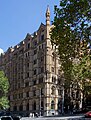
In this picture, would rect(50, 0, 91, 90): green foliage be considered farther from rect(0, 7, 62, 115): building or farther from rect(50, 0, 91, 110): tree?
rect(0, 7, 62, 115): building

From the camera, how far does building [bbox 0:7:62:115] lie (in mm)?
98938

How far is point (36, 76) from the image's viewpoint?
103562 millimetres

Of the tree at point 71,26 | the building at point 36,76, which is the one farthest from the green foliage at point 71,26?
the building at point 36,76

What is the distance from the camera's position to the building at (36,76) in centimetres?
9894

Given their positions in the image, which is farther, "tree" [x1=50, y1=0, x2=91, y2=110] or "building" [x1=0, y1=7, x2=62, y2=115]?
"building" [x1=0, y1=7, x2=62, y2=115]

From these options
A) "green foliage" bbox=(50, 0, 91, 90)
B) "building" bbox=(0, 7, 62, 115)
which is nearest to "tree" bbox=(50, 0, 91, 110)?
"green foliage" bbox=(50, 0, 91, 90)

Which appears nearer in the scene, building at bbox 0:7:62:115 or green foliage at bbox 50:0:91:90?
green foliage at bbox 50:0:91:90

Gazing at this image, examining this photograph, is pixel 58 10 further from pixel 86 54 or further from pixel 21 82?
pixel 21 82

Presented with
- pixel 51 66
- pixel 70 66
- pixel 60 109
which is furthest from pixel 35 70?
pixel 70 66

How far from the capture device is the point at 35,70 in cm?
10475

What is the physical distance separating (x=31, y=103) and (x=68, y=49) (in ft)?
256

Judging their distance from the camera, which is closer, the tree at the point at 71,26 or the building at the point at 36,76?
the tree at the point at 71,26

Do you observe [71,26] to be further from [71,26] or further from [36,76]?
[36,76]

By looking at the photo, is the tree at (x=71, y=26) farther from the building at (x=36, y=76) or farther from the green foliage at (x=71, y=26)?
the building at (x=36, y=76)
